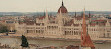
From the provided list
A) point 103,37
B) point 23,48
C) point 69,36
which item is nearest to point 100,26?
point 103,37

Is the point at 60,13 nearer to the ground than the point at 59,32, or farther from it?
farther from it

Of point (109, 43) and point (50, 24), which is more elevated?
point (50, 24)

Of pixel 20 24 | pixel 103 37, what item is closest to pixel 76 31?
pixel 103 37

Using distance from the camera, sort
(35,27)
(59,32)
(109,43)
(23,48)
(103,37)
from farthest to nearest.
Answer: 1. (35,27)
2. (59,32)
3. (103,37)
4. (109,43)
5. (23,48)

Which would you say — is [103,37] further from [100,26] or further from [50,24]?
[50,24]

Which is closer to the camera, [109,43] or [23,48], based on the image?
[23,48]

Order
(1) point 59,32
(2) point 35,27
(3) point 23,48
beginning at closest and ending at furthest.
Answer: (3) point 23,48 → (1) point 59,32 → (2) point 35,27

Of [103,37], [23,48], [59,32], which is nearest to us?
[23,48]
